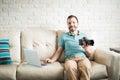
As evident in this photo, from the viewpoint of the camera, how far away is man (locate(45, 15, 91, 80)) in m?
2.29

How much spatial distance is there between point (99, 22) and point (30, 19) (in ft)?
3.74

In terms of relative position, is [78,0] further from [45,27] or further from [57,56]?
[57,56]

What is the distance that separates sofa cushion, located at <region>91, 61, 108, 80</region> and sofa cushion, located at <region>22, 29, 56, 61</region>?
69 centimetres

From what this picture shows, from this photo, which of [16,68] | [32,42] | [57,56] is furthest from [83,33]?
[16,68]

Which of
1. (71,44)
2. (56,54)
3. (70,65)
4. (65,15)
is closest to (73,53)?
(71,44)

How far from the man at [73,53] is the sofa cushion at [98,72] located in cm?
8

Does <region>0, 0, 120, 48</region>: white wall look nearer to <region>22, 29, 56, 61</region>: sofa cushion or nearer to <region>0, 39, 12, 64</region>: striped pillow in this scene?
<region>22, 29, 56, 61</region>: sofa cushion

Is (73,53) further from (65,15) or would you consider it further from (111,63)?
(65,15)

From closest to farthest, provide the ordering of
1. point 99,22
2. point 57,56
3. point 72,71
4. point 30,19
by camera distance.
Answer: point 72,71
point 57,56
point 30,19
point 99,22

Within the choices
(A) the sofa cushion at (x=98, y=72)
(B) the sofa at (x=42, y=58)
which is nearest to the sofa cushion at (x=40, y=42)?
(B) the sofa at (x=42, y=58)

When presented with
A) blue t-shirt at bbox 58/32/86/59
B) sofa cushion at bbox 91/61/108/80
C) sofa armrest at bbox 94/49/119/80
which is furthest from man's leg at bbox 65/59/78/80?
sofa armrest at bbox 94/49/119/80

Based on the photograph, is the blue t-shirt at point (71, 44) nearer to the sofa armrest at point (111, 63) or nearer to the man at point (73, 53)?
the man at point (73, 53)

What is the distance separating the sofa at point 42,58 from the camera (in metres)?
2.26

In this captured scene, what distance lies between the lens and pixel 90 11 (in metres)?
3.23
